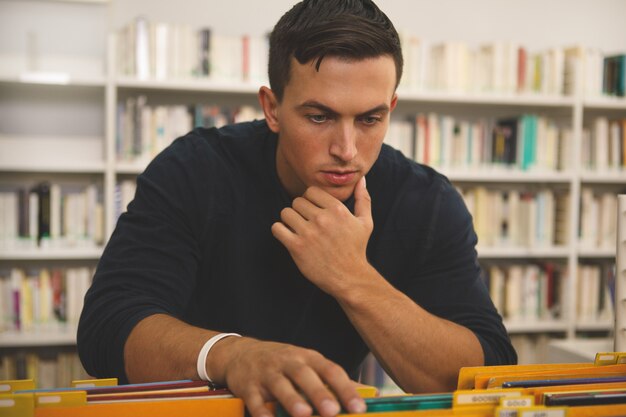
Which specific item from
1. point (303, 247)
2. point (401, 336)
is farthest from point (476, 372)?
point (303, 247)

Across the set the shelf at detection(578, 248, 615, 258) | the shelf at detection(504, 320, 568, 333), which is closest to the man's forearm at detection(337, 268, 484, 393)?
the shelf at detection(504, 320, 568, 333)

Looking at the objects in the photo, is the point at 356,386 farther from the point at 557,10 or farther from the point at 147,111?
the point at 557,10

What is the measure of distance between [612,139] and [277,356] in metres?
2.96

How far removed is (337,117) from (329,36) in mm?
132

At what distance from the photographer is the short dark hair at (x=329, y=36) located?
100 cm

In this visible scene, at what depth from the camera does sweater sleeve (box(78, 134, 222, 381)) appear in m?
0.93

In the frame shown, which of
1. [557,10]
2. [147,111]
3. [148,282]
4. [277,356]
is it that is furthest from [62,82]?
[557,10]

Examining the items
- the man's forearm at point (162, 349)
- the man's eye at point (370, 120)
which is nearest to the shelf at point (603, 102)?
the man's eye at point (370, 120)

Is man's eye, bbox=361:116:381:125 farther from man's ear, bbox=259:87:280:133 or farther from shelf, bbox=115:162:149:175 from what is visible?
shelf, bbox=115:162:149:175

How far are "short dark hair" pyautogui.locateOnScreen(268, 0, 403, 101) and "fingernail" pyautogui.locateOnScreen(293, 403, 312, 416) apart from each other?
621 millimetres

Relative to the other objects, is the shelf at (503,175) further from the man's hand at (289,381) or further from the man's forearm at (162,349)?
the man's hand at (289,381)

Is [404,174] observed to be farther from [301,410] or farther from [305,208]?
[301,410]

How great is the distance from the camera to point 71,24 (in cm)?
281

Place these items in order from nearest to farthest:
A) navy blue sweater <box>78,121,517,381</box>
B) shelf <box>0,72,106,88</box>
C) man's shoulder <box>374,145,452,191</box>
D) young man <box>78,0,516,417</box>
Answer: young man <box>78,0,516,417</box>
navy blue sweater <box>78,121,517,381</box>
man's shoulder <box>374,145,452,191</box>
shelf <box>0,72,106,88</box>
